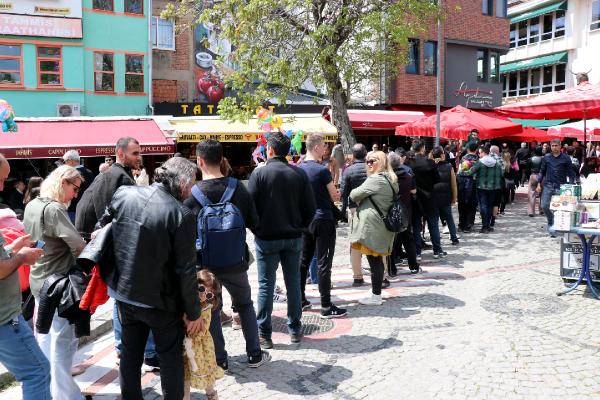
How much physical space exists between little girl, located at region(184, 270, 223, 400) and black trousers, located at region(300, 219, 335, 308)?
205 centimetres

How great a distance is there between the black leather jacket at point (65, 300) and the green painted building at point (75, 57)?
16.7 metres

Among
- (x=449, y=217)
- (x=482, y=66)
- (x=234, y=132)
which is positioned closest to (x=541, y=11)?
(x=482, y=66)

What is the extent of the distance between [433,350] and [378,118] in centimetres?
1759

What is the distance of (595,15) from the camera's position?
3025 cm

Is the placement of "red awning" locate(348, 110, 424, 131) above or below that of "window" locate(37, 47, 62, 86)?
below

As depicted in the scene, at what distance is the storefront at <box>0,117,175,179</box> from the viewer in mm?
15547

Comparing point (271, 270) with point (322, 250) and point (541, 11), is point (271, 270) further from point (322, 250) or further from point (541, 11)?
point (541, 11)

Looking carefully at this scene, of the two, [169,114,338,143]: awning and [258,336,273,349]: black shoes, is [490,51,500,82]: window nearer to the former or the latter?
[169,114,338,143]: awning

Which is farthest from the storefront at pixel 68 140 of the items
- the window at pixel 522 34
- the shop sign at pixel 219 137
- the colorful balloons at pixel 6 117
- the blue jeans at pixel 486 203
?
the window at pixel 522 34

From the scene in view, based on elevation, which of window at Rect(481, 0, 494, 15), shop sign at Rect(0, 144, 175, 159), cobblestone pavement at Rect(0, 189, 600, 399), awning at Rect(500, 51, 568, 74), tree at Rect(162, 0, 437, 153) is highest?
window at Rect(481, 0, 494, 15)

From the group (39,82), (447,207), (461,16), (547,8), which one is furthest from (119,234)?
(547,8)

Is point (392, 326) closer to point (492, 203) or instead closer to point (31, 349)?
point (31, 349)

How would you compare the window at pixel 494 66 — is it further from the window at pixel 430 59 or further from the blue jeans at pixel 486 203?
the blue jeans at pixel 486 203

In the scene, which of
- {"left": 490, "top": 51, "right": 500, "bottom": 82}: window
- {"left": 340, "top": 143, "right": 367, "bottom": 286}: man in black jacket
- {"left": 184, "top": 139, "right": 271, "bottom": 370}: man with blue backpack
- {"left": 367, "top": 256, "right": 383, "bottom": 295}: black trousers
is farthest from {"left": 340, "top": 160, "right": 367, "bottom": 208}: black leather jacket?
{"left": 490, "top": 51, "right": 500, "bottom": 82}: window
